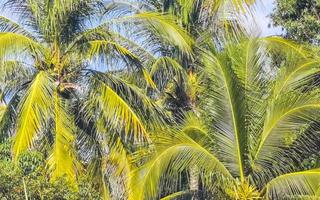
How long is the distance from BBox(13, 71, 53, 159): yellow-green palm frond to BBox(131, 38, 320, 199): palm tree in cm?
204

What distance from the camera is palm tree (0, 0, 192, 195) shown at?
14.3 meters

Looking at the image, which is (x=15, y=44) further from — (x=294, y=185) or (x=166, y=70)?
(x=294, y=185)

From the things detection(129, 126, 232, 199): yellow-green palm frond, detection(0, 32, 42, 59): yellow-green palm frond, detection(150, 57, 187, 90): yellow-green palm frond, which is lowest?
detection(129, 126, 232, 199): yellow-green palm frond

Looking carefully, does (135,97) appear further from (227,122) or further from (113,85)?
(227,122)

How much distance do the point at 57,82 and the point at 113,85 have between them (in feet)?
3.91

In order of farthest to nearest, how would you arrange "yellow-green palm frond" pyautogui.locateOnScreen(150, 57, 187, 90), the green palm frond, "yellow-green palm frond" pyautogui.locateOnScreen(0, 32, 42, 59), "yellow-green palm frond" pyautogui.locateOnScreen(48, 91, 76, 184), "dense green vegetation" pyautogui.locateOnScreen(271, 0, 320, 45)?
"dense green vegetation" pyautogui.locateOnScreen(271, 0, 320, 45), "yellow-green palm frond" pyautogui.locateOnScreen(150, 57, 187, 90), "yellow-green palm frond" pyautogui.locateOnScreen(0, 32, 42, 59), "yellow-green palm frond" pyautogui.locateOnScreen(48, 91, 76, 184), the green palm frond

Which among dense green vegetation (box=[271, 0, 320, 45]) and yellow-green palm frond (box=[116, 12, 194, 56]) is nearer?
yellow-green palm frond (box=[116, 12, 194, 56])

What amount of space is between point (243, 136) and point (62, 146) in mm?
3547

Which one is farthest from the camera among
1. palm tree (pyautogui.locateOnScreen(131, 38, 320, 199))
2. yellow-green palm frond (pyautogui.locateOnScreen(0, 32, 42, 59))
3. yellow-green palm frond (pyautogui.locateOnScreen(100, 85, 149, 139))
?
yellow-green palm frond (pyautogui.locateOnScreen(100, 85, 149, 139))

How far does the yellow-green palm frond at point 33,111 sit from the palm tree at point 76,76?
0.04 metres

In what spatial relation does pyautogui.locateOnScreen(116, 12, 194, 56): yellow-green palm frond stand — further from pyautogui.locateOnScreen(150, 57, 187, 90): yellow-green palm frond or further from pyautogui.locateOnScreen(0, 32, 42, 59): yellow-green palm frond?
pyautogui.locateOnScreen(0, 32, 42, 59): yellow-green palm frond

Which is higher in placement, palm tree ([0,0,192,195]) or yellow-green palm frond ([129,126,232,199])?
palm tree ([0,0,192,195])

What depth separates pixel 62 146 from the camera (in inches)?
555

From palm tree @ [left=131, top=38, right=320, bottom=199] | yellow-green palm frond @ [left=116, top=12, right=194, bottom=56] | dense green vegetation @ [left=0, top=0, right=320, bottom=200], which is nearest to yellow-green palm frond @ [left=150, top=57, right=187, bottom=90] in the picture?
dense green vegetation @ [left=0, top=0, right=320, bottom=200]
